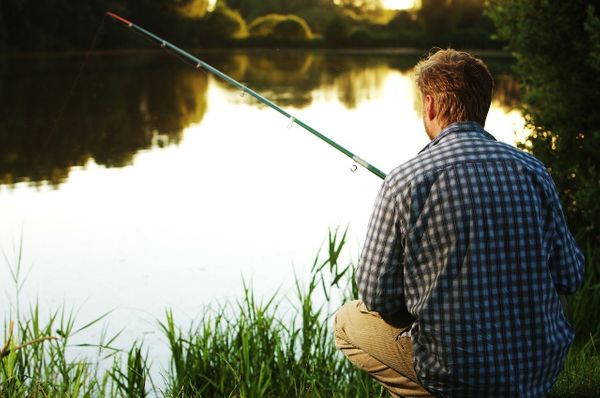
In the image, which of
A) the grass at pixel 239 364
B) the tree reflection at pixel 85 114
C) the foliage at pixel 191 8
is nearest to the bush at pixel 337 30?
the foliage at pixel 191 8

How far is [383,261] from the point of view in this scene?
2049 millimetres

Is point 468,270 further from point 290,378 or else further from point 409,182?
point 290,378

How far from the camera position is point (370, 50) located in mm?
34156

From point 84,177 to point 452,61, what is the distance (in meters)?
7.62

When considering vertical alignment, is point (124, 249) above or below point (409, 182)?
below

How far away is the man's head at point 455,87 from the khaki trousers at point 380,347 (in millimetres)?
549

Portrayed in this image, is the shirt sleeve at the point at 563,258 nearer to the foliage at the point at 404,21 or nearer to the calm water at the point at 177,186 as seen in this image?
the calm water at the point at 177,186

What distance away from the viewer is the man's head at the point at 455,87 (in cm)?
209

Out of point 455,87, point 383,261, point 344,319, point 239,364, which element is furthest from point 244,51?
point 383,261

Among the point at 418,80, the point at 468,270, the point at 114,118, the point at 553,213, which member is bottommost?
the point at 114,118

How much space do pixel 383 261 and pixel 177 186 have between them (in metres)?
6.92

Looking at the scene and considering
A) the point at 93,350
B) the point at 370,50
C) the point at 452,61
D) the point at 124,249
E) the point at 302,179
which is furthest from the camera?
the point at 370,50

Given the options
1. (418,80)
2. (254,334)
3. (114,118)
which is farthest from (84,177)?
(418,80)

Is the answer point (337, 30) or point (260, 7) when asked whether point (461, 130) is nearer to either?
point (337, 30)
